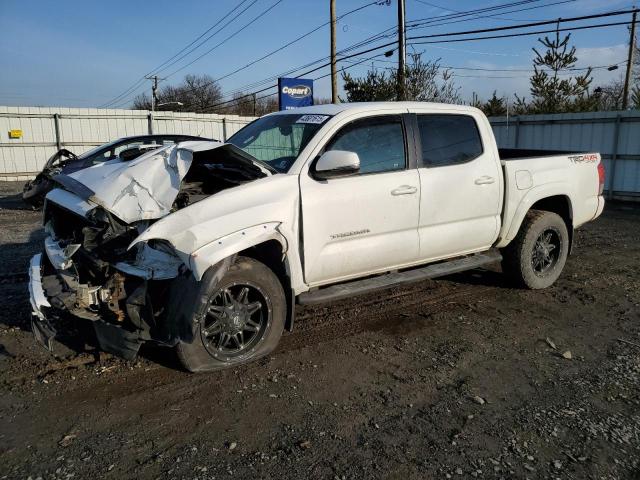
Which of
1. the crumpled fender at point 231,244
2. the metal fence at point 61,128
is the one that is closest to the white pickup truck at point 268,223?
the crumpled fender at point 231,244

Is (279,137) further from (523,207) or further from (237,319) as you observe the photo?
(523,207)

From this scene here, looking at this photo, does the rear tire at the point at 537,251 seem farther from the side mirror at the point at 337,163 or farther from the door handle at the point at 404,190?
the side mirror at the point at 337,163

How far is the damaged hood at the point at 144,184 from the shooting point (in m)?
3.52

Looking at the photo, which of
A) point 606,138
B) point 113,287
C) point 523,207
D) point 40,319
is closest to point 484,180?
point 523,207

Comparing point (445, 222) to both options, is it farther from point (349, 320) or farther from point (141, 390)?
point (141, 390)

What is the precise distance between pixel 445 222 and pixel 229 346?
2370mm

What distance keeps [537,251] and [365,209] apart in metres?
2.68

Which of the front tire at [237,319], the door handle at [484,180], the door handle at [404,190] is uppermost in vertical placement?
the door handle at [484,180]

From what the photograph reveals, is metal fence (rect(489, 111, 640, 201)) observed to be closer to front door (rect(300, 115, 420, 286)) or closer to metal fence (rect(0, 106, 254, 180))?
front door (rect(300, 115, 420, 286))

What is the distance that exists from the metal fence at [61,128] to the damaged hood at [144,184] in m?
18.6

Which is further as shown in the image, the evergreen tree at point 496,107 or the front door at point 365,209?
the evergreen tree at point 496,107

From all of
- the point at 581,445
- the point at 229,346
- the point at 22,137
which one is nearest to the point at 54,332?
the point at 229,346

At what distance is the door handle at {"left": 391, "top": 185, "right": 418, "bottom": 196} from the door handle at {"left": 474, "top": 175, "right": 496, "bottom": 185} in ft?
2.82

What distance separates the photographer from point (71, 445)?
2.96 metres
